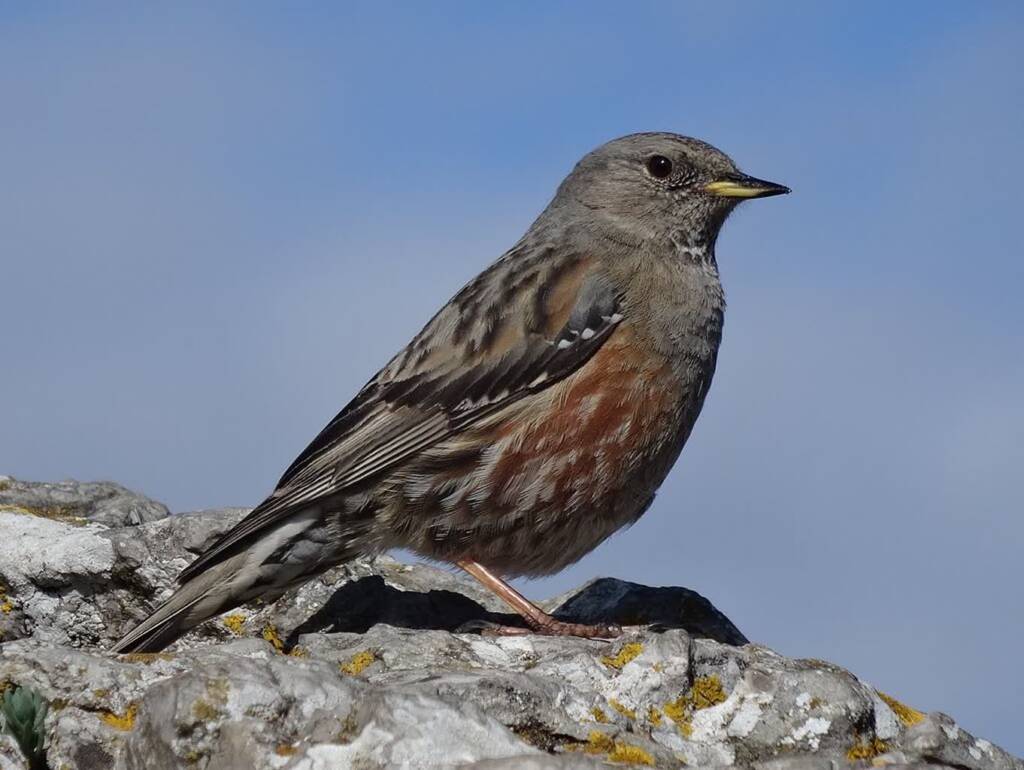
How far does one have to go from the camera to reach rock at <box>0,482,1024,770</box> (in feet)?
13.8

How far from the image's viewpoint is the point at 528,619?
7.26m

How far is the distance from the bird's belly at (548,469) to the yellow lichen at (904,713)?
2.08m

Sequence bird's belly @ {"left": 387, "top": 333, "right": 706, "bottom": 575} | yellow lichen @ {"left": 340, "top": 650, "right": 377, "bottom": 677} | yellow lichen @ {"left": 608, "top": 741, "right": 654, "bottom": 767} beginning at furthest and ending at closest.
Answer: bird's belly @ {"left": 387, "top": 333, "right": 706, "bottom": 575} < yellow lichen @ {"left": 340, "top": 650, "right": 377, "bottom": 677} < yellow lichen @ {"left": 608, "top": 741, "right": 654, "bottom": 767}

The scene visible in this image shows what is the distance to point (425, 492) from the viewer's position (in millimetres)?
7461

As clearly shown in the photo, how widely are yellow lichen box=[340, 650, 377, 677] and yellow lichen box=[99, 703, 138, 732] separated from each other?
118cm

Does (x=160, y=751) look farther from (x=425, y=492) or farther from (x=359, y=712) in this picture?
(x=425, y=492)

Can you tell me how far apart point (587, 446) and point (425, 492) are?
0.87 m

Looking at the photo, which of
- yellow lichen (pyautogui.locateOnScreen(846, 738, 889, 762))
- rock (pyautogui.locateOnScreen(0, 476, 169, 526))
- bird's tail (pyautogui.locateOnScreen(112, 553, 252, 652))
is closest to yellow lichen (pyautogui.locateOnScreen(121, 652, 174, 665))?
bird's tail (pyautogui.locateOnScreen(112, 553, 252, 652))

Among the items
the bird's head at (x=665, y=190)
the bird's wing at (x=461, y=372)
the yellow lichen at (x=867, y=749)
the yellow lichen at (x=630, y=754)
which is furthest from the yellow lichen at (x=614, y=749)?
the bird's head at (x=665, y=190)

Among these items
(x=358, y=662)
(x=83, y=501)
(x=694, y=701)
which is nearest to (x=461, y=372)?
(x=358, y=662)

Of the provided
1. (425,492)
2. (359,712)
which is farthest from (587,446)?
(359,712)

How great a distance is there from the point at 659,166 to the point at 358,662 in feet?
14.4

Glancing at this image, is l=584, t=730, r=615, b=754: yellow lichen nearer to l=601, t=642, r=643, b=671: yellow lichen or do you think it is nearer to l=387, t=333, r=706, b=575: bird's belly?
l=601, t=642, r=643, b=671: yellow lichen

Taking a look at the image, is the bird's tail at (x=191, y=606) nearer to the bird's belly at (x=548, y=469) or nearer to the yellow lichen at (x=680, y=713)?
the bird's belly at (x=548, y=469)
